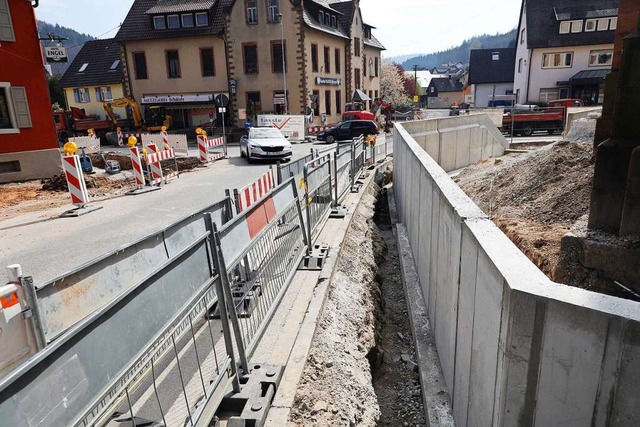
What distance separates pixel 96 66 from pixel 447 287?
47681 millimetres

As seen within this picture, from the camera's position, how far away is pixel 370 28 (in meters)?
48.8

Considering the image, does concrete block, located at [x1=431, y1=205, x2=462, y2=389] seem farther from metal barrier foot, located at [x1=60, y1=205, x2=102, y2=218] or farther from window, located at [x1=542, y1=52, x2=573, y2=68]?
window, located at [x1=542, y1=52, x2=573, y2=68]

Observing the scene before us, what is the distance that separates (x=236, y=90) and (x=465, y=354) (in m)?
33.9

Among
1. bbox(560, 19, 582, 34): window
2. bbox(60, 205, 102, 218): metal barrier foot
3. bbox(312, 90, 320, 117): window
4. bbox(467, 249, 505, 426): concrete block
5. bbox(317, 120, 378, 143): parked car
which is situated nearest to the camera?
bbox(467, 249, 505, 426): concrete block

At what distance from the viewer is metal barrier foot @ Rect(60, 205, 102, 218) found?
36.1ft

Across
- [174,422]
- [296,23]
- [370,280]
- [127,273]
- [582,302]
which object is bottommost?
[370,280]

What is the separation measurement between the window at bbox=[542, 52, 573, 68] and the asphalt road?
42.9 metres

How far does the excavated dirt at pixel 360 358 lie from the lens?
382 cm

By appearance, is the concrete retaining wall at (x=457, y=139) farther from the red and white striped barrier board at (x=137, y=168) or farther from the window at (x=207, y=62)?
the window at (x=207, y=62)

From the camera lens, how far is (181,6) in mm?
34906

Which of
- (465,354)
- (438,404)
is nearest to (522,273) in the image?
(465,354)

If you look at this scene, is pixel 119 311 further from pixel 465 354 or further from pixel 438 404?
pixel 438 404

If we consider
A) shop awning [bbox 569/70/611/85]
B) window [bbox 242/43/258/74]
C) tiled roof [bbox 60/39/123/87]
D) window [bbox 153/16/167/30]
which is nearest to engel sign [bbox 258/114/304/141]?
window [bbox 242/43/258/74]

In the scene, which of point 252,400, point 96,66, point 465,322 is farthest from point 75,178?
point 96,66
